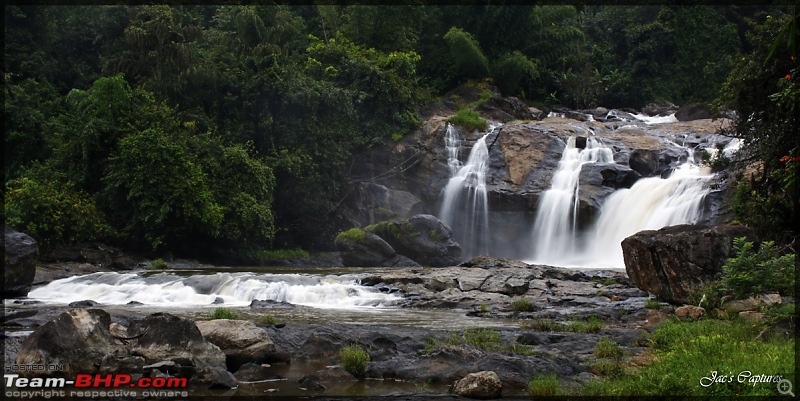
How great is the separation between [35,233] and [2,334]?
14.8 meters

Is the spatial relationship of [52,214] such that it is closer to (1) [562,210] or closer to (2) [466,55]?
(1) [562,210]

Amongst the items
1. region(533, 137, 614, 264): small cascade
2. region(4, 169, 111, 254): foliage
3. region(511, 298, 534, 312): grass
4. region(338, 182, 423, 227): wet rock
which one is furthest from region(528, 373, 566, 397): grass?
region(338, 182, 423, 227): wet rock

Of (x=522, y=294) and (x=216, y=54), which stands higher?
(x=216, y=54)

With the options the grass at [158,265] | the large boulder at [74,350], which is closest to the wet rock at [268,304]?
the large boulder at [74,350]

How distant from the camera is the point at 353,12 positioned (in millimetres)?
41781

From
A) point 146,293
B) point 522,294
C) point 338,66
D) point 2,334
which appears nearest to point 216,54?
point 338,66

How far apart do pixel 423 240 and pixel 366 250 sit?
90.0 inches

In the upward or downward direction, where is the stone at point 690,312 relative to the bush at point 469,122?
downward

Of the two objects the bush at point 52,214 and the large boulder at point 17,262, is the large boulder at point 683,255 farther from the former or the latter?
the bush at point 52,214

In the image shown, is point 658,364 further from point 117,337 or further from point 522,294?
point 522,294

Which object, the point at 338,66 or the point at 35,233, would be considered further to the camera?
the point at 338,66
